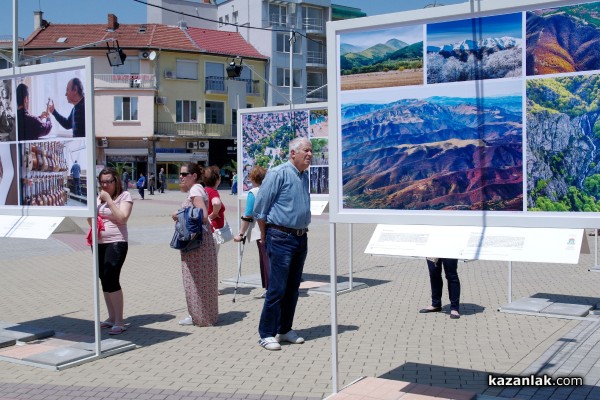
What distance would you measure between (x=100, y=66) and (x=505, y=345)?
179 feet

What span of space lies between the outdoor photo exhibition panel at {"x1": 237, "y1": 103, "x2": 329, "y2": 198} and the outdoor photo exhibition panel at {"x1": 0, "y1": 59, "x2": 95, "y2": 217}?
4.19 meters

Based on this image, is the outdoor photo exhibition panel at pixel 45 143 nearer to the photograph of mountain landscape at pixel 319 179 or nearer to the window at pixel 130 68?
the photograph of mountain landscape at pixel 319 179

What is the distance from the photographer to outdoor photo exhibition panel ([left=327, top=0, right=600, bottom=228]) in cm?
441

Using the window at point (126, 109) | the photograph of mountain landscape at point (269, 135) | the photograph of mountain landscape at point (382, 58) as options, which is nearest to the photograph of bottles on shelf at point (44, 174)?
the photograph of mountain landscape at point (382, 58)

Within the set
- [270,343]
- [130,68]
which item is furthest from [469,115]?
[130,68]

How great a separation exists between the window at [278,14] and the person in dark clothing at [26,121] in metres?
60.7

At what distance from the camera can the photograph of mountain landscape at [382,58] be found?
4.99 metres

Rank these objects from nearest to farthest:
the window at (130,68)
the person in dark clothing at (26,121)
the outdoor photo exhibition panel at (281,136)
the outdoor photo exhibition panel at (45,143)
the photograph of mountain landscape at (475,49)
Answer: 1. the photograph of mountain landscape at (475,49)
2. the outdoor photo exhibition panel at (45,143)
3. the person in dark clothing at (26,121)
4. the outdoor photo exhibition panel at (281,136)
5. the window at (130,68)

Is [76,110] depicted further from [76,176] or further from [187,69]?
[187,69]

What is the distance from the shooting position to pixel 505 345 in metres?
6.83

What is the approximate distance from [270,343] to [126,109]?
52711mm

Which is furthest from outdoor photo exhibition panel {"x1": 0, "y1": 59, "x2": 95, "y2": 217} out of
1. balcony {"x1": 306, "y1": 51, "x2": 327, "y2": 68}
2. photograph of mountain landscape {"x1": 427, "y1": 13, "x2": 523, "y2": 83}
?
balcony {"x1": 306, "y1": 51, "x2": 327, "y2": 68}

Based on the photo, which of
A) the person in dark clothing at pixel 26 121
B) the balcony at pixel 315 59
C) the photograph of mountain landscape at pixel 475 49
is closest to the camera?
the photograph of mountain landscape at pixel 475 49

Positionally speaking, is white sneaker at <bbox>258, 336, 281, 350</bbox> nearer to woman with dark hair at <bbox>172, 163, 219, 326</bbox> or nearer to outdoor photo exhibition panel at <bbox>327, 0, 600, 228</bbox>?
woman with dark hair at <bbox>172, 163, 219, 326</bbox>
